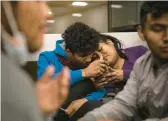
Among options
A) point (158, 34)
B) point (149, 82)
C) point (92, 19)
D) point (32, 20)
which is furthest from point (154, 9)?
point (92, 19)

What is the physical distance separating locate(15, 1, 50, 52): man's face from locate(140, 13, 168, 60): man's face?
0.25 metres

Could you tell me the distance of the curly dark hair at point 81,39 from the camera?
2.84 feet

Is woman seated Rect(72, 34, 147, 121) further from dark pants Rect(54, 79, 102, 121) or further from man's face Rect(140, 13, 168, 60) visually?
man's face Rect(140, 13, 168, 60)

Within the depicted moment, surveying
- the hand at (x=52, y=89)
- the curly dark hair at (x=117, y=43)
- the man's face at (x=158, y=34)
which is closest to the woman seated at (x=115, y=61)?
the curly dark hair at (x=117, y=43)

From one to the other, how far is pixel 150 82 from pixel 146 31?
11 centimetres

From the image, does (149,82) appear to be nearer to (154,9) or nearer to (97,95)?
(154,9)

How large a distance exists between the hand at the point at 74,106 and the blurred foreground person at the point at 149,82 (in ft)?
0.59

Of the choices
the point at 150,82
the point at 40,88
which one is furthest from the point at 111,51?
the point at 40,88

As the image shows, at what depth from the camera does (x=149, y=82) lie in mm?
582

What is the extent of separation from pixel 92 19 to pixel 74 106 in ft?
1.69

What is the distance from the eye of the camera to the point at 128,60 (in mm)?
907

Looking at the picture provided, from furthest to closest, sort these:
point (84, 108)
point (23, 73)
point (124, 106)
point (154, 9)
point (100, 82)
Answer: point (100, 82)
point (84, 108)
point (124, 106)
point (154, 9)
point (23, 73)

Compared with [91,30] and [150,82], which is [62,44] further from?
[150,82]

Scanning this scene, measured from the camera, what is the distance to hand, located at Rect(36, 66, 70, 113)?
35 cm
